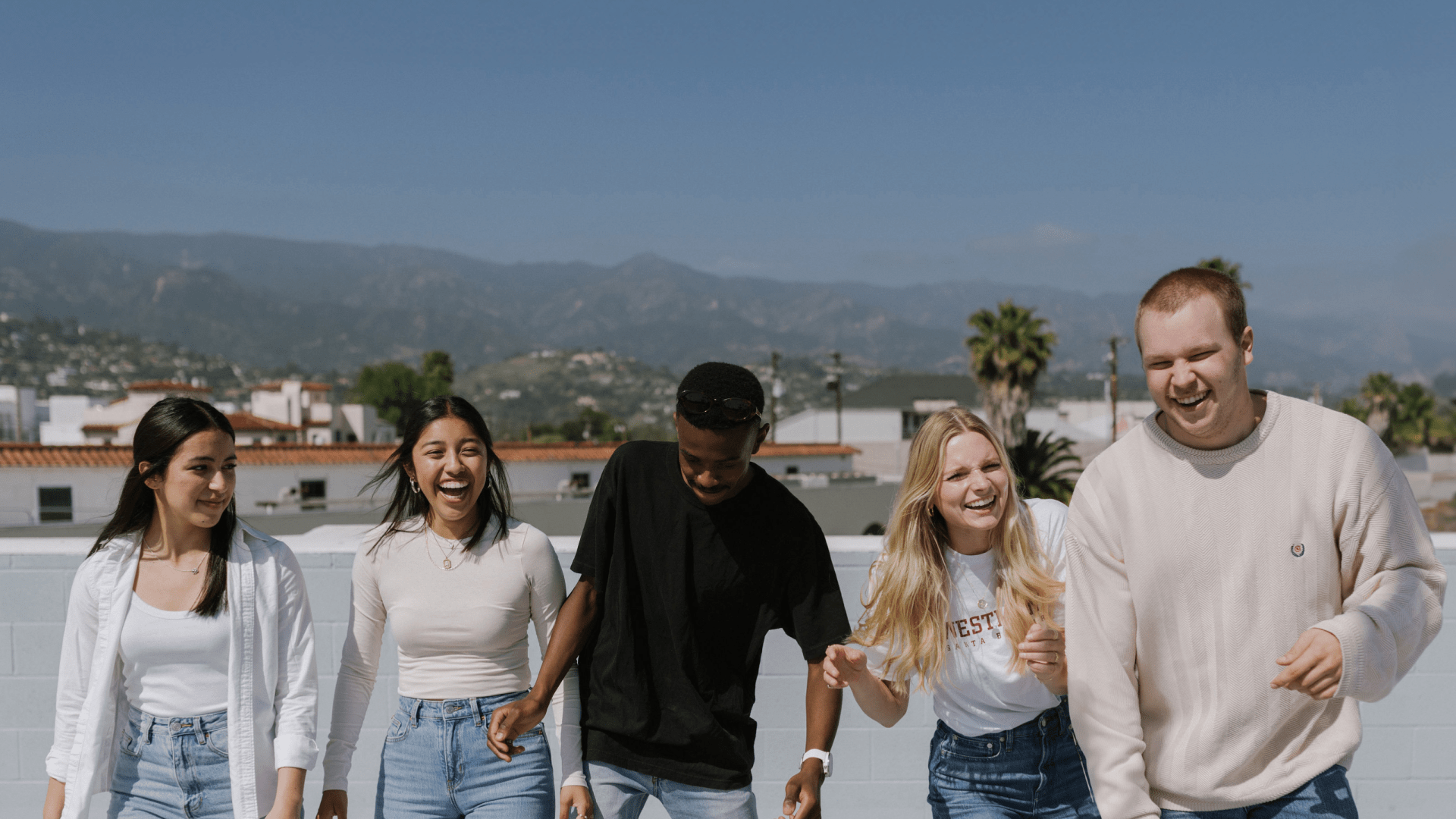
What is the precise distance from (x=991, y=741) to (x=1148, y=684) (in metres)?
0.47

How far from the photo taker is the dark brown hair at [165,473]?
2506 millimetres

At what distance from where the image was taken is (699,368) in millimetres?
2348

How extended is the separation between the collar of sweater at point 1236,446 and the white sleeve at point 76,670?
2.59m

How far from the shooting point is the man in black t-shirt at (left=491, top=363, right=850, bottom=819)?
249 cm

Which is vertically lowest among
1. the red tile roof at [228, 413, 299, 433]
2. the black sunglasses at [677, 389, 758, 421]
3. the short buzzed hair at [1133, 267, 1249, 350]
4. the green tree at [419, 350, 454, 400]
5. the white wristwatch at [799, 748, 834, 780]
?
the red tile roof at [228, 413, 299, 433]

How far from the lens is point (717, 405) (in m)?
2.30

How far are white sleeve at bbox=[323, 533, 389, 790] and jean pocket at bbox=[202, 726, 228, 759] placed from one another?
244mm

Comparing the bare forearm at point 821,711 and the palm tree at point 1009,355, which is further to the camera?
the palm tree at point 1009,355

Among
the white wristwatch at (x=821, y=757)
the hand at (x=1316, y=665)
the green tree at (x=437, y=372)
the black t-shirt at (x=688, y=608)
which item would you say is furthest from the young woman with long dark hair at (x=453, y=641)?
the green tree at (x=437, y=372)

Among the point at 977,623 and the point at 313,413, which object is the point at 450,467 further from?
the point at 313,413

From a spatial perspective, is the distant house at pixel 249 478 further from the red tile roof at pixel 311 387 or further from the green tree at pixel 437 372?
the green tree at pixel 437 372

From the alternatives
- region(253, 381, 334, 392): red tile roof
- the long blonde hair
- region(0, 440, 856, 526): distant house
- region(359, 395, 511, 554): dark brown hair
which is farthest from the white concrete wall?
the long blonde hair

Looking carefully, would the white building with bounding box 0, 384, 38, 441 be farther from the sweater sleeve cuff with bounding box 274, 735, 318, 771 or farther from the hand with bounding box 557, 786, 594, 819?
the hand with bounding box 557, 786, 594, 819

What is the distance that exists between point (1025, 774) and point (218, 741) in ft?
6.58
